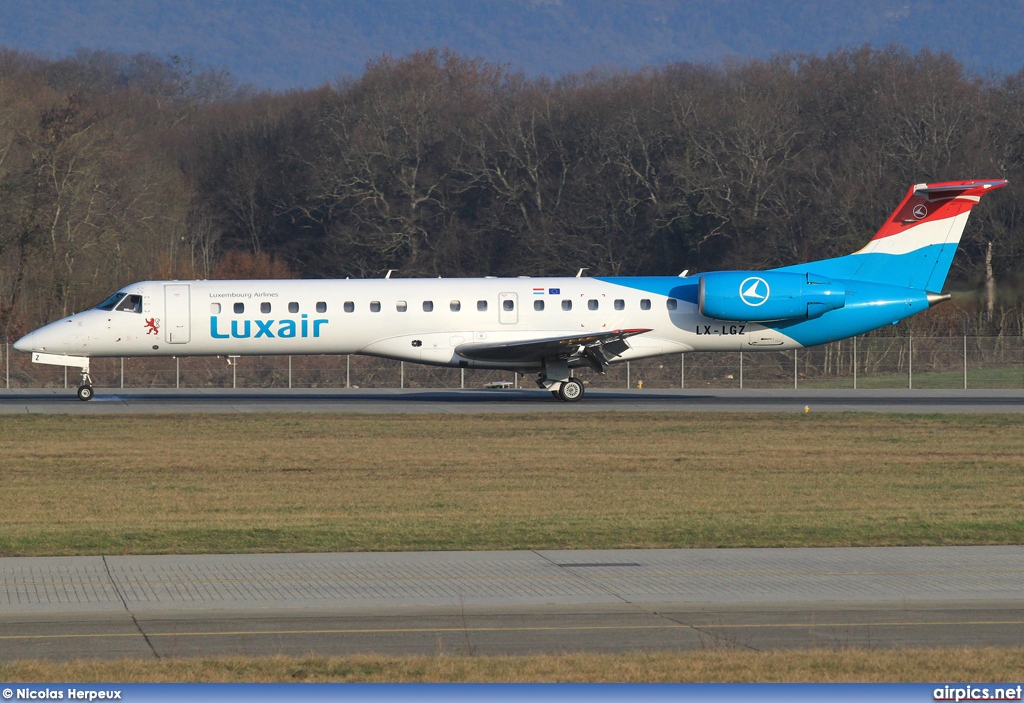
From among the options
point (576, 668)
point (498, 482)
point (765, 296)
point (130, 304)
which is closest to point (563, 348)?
point (765, 296)

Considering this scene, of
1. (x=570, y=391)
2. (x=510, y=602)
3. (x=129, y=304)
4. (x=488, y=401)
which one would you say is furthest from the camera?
(x=488, y=401)

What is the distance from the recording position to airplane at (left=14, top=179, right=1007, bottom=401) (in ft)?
107

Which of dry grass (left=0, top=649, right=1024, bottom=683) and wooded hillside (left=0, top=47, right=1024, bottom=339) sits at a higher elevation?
wooded hillside (left=0, top=47, right=1024, bottom=339)

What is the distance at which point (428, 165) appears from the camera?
7431 cm

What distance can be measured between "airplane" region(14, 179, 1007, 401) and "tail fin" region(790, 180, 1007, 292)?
2.1 inches

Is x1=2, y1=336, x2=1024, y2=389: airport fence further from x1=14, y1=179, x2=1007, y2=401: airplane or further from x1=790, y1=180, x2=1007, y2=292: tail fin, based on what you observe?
x1=14, y1=179, x2=1007, y2=401: airplane

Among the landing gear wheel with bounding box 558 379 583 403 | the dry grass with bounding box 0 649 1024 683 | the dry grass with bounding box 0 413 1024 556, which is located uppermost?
the landing gear wheel with bounding box 558 379 583 403

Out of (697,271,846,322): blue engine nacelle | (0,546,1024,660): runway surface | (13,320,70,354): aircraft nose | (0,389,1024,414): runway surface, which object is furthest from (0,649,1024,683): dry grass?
(13,320,70,354): aircraft nose

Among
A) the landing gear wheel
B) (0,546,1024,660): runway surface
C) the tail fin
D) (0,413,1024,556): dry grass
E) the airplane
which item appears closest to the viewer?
(0,546,1024,660): runway surface

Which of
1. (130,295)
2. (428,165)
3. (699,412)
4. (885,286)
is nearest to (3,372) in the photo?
(130,295)

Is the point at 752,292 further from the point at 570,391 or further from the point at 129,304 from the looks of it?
the point at 129,304

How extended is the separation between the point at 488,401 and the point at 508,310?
3270 millimetres

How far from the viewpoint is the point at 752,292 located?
1256 inches

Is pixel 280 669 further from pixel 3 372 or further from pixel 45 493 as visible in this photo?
pixel 3 372
